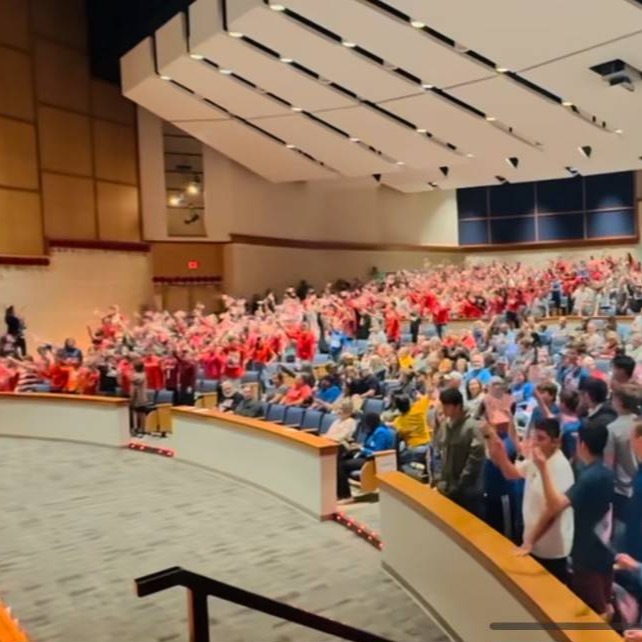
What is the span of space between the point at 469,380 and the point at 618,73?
5670mm

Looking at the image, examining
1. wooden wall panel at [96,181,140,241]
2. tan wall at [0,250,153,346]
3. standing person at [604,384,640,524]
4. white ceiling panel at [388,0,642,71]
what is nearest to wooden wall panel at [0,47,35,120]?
wooden wall panel at [96,181,140,241]

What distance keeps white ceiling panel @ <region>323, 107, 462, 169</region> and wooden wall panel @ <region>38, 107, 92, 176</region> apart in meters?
5.61

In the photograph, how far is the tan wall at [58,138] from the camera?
635 inches

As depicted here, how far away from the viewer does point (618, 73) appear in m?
11.0

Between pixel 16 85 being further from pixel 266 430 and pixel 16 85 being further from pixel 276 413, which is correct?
pixel 266 430

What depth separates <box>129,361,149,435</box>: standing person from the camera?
34.6 feet

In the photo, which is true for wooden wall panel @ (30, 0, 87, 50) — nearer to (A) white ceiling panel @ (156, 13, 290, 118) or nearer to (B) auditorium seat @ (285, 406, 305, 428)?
(A) white ceiling panel @ (156, 13, 290, 118)

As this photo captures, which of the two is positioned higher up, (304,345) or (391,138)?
(391,138)

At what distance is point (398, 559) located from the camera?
5117 mm

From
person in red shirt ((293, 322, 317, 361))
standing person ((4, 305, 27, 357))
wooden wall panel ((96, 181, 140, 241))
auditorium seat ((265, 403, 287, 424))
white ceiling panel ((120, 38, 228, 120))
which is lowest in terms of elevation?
auditorium seat ((265, 403, 287, 424))

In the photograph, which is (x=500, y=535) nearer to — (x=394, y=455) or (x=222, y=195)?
(x=394, y=455)

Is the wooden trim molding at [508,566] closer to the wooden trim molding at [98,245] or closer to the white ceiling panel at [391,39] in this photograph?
the white ceiling panel at [391,39]

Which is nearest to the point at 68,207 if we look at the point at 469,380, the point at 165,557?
the point at 469,380

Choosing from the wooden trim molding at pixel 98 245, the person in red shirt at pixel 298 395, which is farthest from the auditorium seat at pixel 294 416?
the wooden trim molding at pixel 98 245
